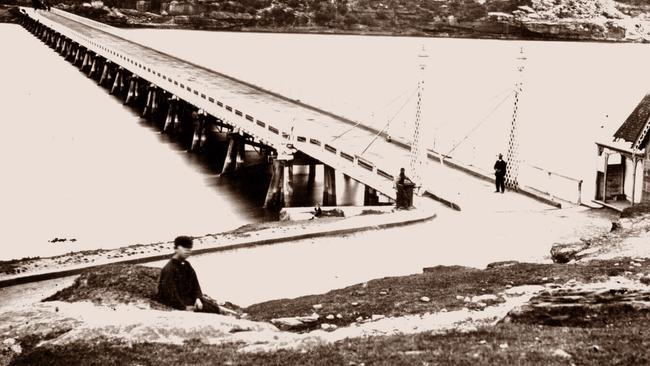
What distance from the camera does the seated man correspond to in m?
10.8

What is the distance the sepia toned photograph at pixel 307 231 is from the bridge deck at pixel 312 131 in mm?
164

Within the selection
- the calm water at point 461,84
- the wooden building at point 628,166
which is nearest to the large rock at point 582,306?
the wooden building at point 628,166

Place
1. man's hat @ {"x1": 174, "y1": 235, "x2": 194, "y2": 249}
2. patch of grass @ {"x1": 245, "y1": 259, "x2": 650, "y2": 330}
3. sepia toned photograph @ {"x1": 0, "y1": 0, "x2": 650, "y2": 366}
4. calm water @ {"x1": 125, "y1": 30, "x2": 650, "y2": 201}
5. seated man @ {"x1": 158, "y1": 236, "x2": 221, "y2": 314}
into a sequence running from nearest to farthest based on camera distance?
sepia toned photograph @ {"x1": 0, "y1": 0, "x2": 650, "y2": 366}, man's hat @ {"x1": 174, "y1": 235, "x2": 194, "y2": 249}, seated man @ {"x1": 158, "y1": 236, "x2": 221, "y2": 314}, patch of grass @ {"x1": 245, "y1": 259, "x2": 650, "y2": 330}, calm water @ {"x1": 125, "y1": 30, "x2": 650, "y2": 201}

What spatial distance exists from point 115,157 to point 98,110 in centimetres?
2093

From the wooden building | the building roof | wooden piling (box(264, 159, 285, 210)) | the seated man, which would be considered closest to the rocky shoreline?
the seated man

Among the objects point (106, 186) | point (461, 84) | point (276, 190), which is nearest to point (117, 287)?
point (276, 190)

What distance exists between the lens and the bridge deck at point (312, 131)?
26812 mm

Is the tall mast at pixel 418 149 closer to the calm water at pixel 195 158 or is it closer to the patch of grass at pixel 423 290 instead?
the calm water at pixel 195 158

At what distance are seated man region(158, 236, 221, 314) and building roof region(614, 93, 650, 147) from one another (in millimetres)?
14988

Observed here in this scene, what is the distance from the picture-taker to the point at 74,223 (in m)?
34.0

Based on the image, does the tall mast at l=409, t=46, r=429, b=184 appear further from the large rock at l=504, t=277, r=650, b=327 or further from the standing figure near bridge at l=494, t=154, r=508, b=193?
the large rock at l=504, t=277, r=650, b=327

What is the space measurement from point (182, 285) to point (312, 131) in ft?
87.2

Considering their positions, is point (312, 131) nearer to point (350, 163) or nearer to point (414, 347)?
point (350, 163)

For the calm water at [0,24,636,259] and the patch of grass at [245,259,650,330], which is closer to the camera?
the patch of grass at [245,259,650,330]
